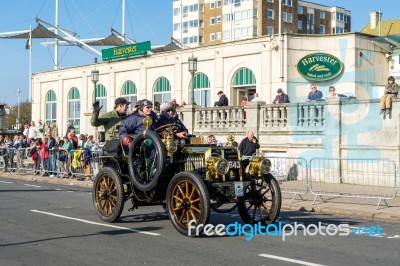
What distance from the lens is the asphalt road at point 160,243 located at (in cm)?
770

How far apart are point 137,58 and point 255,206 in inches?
1011

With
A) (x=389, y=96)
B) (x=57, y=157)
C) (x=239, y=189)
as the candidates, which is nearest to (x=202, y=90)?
(x=57, y=157)

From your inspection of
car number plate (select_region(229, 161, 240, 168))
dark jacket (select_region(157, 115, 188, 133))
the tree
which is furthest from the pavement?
the tree

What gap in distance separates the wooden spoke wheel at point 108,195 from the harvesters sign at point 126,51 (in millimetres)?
22897

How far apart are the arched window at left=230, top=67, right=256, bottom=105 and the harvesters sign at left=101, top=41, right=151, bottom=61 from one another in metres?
6.22

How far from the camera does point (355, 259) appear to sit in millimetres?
7781

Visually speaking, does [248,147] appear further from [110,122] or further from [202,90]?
[202,90]

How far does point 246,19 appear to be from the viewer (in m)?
86.2

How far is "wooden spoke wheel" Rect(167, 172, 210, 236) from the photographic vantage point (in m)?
8.84

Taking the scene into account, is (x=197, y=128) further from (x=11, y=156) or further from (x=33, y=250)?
(x=33, y=250)

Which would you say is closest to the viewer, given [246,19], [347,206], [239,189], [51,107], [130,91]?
[239,189]

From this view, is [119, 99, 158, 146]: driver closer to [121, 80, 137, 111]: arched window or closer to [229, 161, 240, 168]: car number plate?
[229, 161, 240, 168]: car number plate

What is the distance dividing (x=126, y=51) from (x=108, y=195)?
24994 millimetres

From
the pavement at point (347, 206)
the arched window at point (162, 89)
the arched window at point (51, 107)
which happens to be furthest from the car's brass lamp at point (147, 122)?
the arched window at point (51, 107)
